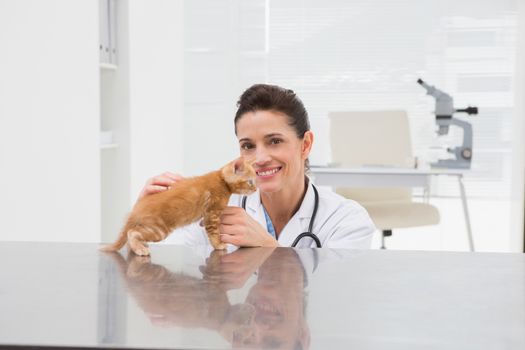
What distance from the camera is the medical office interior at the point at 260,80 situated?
2570 mm

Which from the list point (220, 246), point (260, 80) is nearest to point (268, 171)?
point (220, 246)

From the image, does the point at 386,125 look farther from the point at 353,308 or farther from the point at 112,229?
the point at 353,308

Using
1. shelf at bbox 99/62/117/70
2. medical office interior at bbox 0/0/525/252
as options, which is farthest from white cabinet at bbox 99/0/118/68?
medical office interior at bbox 0/0/525/252

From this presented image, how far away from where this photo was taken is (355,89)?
7.05 m

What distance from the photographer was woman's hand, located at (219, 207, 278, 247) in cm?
106

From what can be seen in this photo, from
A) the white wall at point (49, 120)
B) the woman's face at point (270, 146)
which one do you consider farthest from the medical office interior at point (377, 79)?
the woman's face at point (270, 146)

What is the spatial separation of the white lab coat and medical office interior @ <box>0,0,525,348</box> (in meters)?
0.94

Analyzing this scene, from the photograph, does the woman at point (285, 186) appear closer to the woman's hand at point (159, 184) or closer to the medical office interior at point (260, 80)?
the woman's hand at point (159, 184)

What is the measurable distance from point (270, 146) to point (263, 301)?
4.02 ft

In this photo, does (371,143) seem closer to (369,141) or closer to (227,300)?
(369,141)

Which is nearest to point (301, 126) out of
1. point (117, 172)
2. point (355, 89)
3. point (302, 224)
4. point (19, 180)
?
point (302, 224)

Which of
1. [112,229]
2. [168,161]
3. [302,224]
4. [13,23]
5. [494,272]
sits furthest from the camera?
[168,161]

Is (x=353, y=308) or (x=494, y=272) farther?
(x=494, y=272)

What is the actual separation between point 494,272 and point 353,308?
10.4 inches
